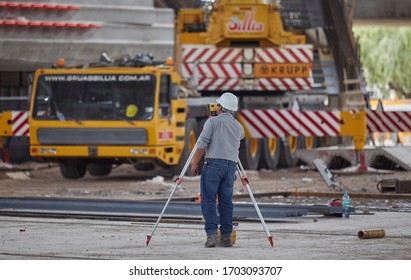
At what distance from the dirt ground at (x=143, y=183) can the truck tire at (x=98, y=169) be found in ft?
0.69

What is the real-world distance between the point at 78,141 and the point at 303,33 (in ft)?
36.5

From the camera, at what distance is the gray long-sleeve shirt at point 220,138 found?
46.0 ft

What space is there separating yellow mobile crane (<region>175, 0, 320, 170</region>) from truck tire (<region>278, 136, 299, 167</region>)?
0.70 meters

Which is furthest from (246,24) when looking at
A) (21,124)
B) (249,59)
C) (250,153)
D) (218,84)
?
(21,124)

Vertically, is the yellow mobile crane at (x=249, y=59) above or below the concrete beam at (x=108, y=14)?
below

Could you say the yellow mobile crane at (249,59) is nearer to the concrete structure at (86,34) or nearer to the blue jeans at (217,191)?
the concrete structure at (86,34)

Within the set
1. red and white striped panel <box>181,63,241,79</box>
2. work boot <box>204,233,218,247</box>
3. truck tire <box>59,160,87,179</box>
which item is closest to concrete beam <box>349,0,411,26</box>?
red and white striped panel <box>181,63,241,79</box>

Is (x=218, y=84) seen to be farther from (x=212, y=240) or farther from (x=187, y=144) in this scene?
(x=212, y=240)

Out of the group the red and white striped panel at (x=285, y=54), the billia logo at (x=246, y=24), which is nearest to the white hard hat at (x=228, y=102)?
the red and white striped panel at (x=285, y=54)

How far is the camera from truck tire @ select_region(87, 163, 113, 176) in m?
29.3

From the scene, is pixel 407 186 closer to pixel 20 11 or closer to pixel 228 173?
pixel 228 173

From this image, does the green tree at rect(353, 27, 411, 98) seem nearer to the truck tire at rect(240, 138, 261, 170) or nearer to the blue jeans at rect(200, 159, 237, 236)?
the truck tire at rect(240, 138, 261, 170)

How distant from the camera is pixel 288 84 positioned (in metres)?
31.3

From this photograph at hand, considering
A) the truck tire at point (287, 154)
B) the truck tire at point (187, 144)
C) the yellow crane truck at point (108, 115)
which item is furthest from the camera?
the truck tire at point (287, 154)
